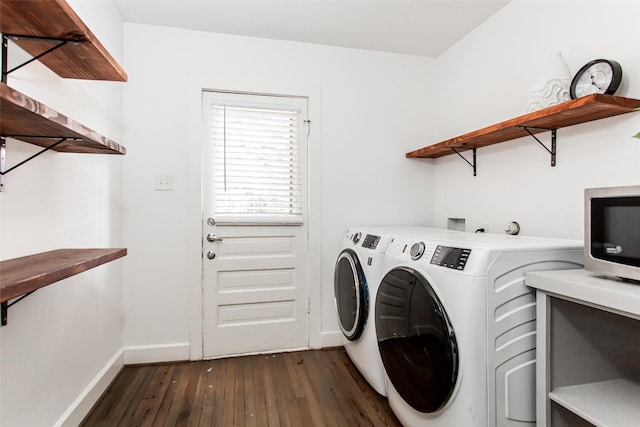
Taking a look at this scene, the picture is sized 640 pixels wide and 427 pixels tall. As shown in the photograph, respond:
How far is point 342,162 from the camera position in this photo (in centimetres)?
255

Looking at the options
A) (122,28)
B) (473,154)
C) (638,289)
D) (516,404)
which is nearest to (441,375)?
(516,404)

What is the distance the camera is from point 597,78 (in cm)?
145

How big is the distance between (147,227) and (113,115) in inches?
29.6

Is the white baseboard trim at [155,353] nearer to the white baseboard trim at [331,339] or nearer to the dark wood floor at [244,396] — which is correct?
the dark wood floor at [244,396]

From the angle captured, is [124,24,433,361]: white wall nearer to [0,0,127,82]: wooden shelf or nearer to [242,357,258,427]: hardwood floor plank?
[242,357,258,427]: hardwood floor plank

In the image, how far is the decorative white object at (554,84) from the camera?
5.06ft

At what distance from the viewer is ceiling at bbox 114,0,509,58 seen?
2.00 meters

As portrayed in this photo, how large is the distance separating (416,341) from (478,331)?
11.2 inches

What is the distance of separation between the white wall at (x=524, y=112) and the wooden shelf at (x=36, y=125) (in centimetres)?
212

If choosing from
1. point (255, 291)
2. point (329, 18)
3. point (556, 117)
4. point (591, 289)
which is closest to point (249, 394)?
point (255, 291)

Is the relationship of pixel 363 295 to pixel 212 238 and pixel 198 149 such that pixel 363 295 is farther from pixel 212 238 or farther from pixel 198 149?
pixel 198 149

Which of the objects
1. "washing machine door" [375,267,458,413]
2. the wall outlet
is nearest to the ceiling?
the wall outlet

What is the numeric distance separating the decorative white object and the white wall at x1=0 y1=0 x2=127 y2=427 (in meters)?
2.23

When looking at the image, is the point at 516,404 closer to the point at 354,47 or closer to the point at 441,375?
the point at 441,375
